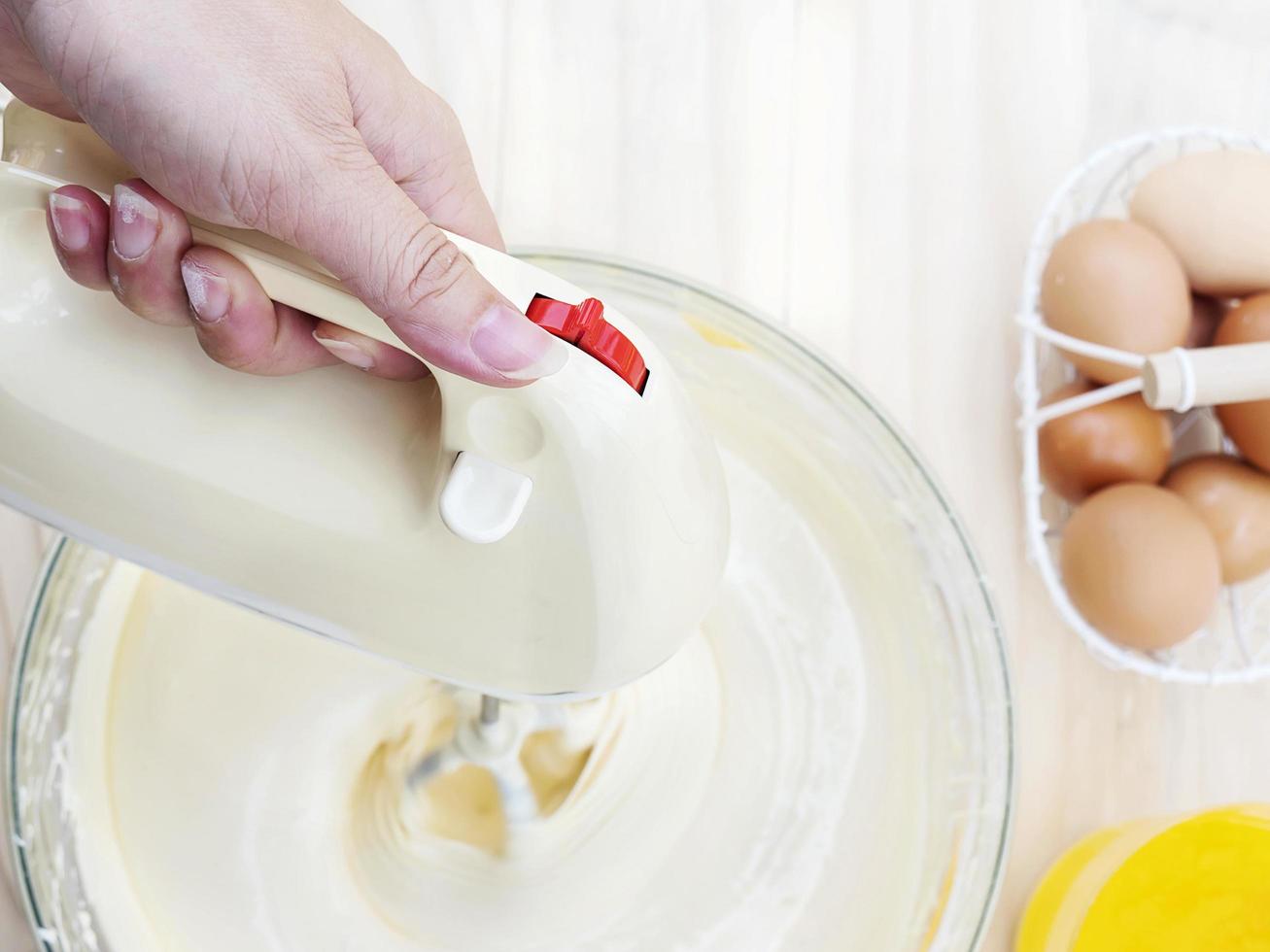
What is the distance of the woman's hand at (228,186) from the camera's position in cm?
32

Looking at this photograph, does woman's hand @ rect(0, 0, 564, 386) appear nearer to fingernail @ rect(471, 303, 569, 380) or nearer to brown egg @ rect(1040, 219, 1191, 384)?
fingernail @ rect(471, 303, 569, 380)

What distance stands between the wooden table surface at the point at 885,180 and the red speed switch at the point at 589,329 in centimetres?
35

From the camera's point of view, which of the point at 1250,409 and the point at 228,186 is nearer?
the point at 228,186

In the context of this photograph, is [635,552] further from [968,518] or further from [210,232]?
[968,518]

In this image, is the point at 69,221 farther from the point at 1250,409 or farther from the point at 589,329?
the point at 1250,409

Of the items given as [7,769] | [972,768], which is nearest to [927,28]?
[972,768]

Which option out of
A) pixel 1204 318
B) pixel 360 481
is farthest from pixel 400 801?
pixel 1204 318

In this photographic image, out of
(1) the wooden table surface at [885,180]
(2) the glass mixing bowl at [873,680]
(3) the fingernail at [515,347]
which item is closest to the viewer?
(3) the fingernail at [515,347]

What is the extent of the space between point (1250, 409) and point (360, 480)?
474 millimetres

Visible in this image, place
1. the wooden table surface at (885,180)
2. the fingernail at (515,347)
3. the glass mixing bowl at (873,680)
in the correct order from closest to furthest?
the fingernail at (515,347) < the glass mixing bowl at (873,680) < the wooden table surface at (885,180)

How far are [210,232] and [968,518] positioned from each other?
46 cm

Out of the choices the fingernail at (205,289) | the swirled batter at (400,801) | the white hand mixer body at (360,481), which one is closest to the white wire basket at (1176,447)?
the swirled batter at (400,801)

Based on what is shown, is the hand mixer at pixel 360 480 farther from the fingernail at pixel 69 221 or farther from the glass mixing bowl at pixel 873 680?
the glass mixing bowl at pixel 873 680

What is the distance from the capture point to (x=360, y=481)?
0.35 m
